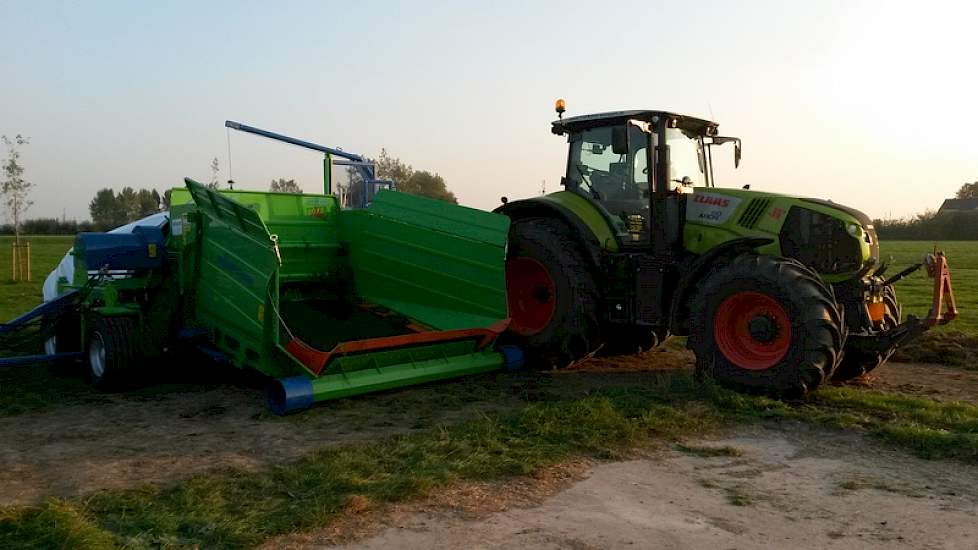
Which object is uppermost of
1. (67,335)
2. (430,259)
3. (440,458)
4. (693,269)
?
(430,259)

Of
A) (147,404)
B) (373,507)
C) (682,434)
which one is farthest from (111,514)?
(682,434)

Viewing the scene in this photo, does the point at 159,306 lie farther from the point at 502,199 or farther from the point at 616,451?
the point at 616,451

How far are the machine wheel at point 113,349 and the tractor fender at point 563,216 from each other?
338 cm

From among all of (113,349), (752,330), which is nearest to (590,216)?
(752,330)

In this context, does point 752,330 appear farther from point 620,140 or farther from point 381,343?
point 381,343

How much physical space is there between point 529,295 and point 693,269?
6.18 feet

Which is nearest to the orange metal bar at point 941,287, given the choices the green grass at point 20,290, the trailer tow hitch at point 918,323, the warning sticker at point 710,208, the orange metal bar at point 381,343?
the trailer tow hitch at point 918,323

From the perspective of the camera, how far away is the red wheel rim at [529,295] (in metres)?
7.46

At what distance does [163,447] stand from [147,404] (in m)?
1.35

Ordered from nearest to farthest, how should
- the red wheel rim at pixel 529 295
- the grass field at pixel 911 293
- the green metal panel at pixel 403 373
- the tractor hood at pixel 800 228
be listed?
the green metal panel at pixel 403 373
the tractor hood at pixel 800 228
the red wheel rim at pixel 529 295
the grass field at pixel 911 293

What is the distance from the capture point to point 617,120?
281 inches

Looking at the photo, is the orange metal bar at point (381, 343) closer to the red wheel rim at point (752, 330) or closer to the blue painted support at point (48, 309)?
the red wheel rim at point (752, 330)

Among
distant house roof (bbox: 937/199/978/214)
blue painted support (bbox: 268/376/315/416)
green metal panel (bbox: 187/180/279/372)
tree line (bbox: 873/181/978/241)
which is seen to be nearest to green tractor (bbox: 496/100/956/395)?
blue painted support (bbox: 268/376/315/416)

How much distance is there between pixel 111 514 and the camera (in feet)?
11.5
